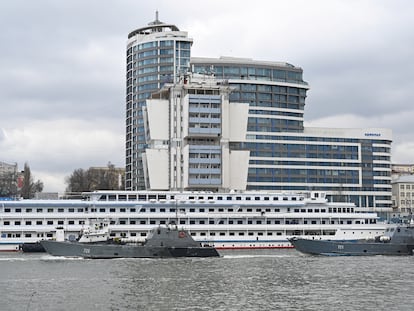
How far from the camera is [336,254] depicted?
3248 inches

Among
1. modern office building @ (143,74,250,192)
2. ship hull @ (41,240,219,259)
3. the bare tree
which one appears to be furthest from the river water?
the bare tree

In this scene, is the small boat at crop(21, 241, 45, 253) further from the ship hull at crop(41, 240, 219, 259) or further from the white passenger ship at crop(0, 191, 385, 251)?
the ship hull at crop(41, 240, 219, 259)

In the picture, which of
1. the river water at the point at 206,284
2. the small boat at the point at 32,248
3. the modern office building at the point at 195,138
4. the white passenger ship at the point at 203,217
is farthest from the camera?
the modern office building at the point at 195,138

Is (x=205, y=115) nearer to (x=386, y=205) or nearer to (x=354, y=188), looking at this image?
(x=354, y=188)

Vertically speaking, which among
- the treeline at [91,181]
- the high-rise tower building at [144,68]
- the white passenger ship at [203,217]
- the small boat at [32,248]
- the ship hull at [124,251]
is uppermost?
the high-rise tower building at [144,68]

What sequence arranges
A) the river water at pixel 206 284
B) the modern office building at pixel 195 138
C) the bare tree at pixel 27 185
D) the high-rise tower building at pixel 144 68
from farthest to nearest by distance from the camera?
the bare tree at pixel 27 185
the high-rise tower building at pixel 144 68
the modern office building at pixel 195 138
the river water at pixel 206 284

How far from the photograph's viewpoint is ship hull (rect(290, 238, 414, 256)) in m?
81.8

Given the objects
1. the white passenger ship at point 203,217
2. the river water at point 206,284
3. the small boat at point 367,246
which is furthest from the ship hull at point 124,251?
the white passenger ship at point 203,217

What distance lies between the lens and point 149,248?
2970 inches

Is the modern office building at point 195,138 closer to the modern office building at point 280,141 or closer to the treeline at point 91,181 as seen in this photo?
the modern office building at point 280,141

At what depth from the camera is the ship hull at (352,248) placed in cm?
8175

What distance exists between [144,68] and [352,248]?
3846 inches

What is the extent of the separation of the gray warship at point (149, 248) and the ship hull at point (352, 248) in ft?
43.5

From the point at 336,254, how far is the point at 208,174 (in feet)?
144
